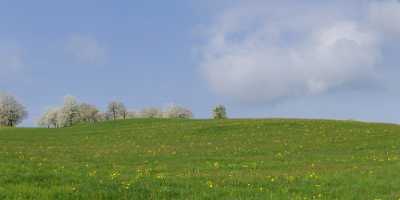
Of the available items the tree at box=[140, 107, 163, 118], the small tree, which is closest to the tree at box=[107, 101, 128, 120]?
the tree at box=[140, 107, 163, 118]

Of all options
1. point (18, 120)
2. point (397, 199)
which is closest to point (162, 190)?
point (397, 199)

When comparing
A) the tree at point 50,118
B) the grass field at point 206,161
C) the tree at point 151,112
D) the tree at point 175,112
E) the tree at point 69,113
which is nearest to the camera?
the grass field at point 206,161

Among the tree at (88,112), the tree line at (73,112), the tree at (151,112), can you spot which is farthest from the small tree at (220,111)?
the tree at (151,112)

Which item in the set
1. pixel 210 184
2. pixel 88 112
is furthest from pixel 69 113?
pixel 210 184

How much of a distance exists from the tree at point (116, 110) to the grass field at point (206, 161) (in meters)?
104

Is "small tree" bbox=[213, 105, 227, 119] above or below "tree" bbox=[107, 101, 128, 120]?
below

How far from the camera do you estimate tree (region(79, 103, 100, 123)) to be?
152 m

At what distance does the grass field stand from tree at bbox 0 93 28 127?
7627cm

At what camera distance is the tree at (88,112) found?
152125mm

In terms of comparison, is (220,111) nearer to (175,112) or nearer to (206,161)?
(175,112)

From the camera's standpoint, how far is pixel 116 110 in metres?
170

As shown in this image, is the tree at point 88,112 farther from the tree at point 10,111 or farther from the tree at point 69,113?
the tree at point 10,111

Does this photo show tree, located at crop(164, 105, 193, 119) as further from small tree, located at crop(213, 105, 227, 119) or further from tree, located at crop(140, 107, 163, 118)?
small tree, located at crop(213, 105, 227, 119)

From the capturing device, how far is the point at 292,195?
18.9 meters
